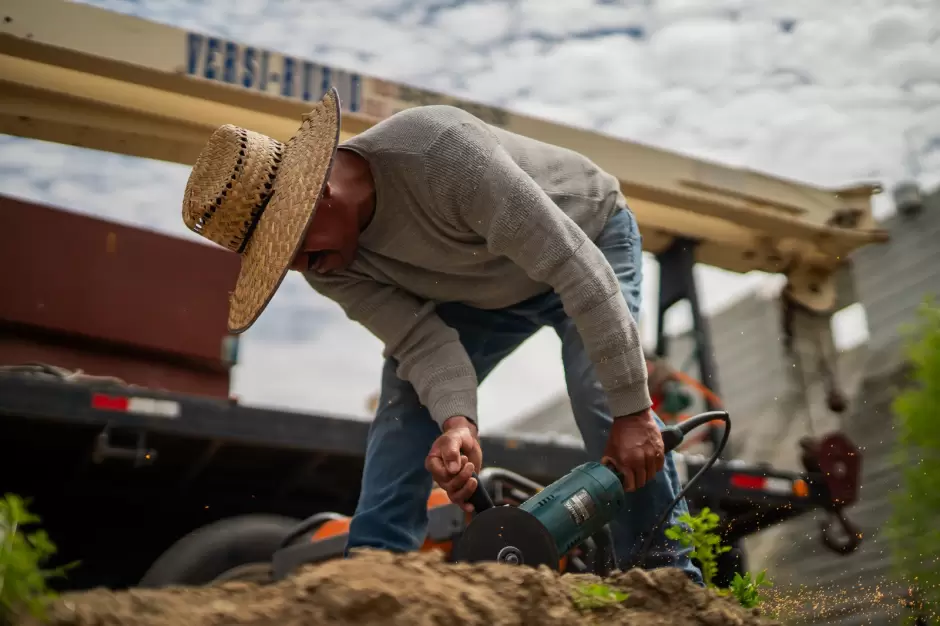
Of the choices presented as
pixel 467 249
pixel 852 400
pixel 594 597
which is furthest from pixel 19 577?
pixel 852 400

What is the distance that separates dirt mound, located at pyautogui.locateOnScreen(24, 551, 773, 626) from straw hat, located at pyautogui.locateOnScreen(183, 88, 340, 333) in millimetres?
662

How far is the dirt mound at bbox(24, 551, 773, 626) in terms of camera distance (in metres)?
1.05

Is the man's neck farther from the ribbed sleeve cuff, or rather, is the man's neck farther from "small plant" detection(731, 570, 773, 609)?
"small plant" detection(731, 570, 773, 609)

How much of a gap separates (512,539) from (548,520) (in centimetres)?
8

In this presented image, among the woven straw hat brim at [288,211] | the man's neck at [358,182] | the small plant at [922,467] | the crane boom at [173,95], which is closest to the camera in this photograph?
the woven straw hat brim at [288,211]

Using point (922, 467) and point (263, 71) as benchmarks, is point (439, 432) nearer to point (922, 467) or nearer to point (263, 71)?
point (263, 71)

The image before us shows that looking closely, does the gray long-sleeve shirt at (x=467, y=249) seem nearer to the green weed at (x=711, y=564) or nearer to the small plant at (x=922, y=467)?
the green weed at (x=711, y=564)

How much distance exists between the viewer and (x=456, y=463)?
1.65 metres

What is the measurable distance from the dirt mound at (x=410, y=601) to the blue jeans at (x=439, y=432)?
0.42 m

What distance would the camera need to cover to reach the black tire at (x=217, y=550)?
276 centimetres

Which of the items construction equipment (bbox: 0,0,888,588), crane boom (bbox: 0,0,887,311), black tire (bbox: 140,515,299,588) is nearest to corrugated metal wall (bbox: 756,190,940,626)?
construction equipment (bbox: 0,0,888,588)

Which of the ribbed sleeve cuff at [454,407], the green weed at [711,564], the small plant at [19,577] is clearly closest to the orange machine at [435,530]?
the ribbed sleeve cuff at [454,407]

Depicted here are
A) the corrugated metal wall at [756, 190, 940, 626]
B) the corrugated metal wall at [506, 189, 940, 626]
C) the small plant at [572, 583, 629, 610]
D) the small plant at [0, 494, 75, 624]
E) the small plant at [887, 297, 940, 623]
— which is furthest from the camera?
the corrugated metal wall at [756, 190, 940, 626]

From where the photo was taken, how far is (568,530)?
1.65 m
